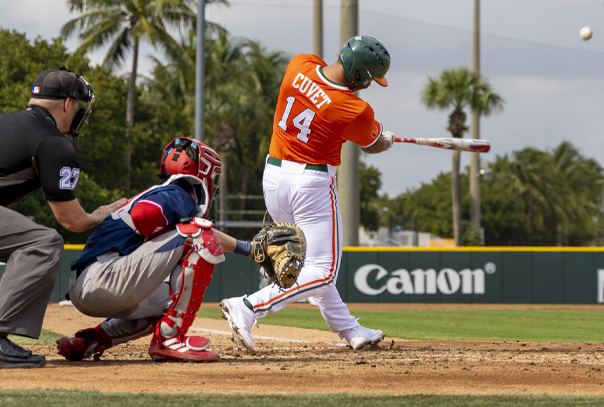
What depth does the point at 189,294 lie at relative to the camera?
187 inches

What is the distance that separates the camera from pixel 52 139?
4.48 m

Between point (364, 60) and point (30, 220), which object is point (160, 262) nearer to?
point (30, 220)

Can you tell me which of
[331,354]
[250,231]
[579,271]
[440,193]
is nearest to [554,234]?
[440,193]

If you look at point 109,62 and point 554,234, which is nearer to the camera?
point 109,62

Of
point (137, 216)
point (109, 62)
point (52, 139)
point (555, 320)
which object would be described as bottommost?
point (555, 320)

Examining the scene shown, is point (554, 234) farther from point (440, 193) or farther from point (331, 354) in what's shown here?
point (331, 354)

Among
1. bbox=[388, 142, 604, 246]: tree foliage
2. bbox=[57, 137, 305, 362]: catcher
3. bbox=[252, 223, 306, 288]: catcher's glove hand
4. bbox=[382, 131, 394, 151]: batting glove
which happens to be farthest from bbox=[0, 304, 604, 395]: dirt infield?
bbox=[388, 142, 604, 246]: tree foliage

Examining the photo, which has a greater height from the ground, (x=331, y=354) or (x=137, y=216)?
(x=137, y=216)

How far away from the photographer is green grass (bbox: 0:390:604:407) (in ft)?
11.9

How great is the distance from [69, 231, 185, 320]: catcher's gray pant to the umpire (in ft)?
0.71

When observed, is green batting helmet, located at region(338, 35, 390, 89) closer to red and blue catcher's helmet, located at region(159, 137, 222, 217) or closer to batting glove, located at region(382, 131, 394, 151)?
batting glove, located at region(382, 131, 394, 151)

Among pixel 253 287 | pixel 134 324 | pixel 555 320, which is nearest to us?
pixel 134 324

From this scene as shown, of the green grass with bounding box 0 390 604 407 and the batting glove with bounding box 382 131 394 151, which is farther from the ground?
the batting glove with bounding box 382 131 394 151

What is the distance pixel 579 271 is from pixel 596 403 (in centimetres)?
1436
